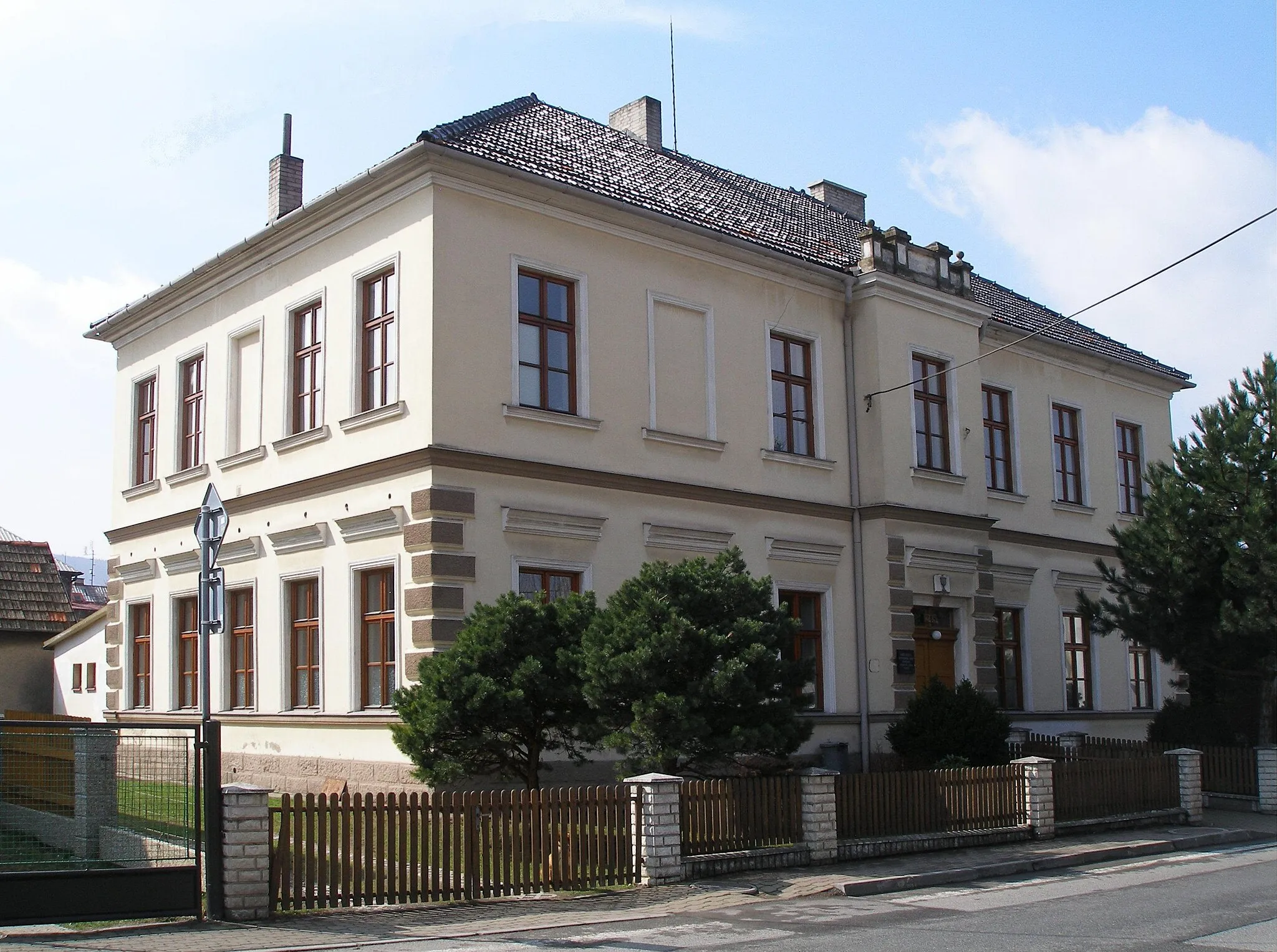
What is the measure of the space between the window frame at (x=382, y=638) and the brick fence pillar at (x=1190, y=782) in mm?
11555

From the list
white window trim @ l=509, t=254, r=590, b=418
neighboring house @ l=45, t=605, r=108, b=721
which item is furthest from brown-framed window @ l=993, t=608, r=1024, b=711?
neighboring house @ l=45, t=605, r=108, b=721

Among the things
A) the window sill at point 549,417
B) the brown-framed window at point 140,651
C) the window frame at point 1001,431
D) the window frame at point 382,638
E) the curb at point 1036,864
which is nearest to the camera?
the curb at point 1036,864

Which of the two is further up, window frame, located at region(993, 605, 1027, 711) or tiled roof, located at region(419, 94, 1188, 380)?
tiled roof, located at region(419, 94, 1188, 380)

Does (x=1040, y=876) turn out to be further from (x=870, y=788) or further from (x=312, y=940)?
(x=312, y=940)

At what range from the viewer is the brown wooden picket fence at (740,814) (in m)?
13.9

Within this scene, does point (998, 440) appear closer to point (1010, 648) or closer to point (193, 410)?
point (1010, 648)

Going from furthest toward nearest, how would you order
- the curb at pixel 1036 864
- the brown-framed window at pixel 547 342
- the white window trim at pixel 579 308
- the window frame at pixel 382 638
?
the brown-framed window at pixel 547 342 → the white window trim at pixel 579 308 → the window frame at pixel 382 638 → the curb at pixel 1036 864

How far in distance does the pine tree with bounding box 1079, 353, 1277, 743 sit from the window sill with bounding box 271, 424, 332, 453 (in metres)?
13.9

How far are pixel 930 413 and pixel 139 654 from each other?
14790 mm

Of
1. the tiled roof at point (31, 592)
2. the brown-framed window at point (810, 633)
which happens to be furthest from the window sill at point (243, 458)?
the tiled roof at point (31, 592)

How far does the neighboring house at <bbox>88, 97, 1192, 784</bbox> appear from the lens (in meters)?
17.9

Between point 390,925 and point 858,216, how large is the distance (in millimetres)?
23839

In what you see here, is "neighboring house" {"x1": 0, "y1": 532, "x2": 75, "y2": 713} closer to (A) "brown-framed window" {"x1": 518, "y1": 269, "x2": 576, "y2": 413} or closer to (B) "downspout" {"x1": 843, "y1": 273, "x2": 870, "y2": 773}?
(A) "brown-framed window" {"x1": 518, "y1": 269, "x2": 576, "y2": 413}

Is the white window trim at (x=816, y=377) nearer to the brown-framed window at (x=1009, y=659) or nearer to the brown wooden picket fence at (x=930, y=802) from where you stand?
the brown-framed window at (x=1009, y=659)
